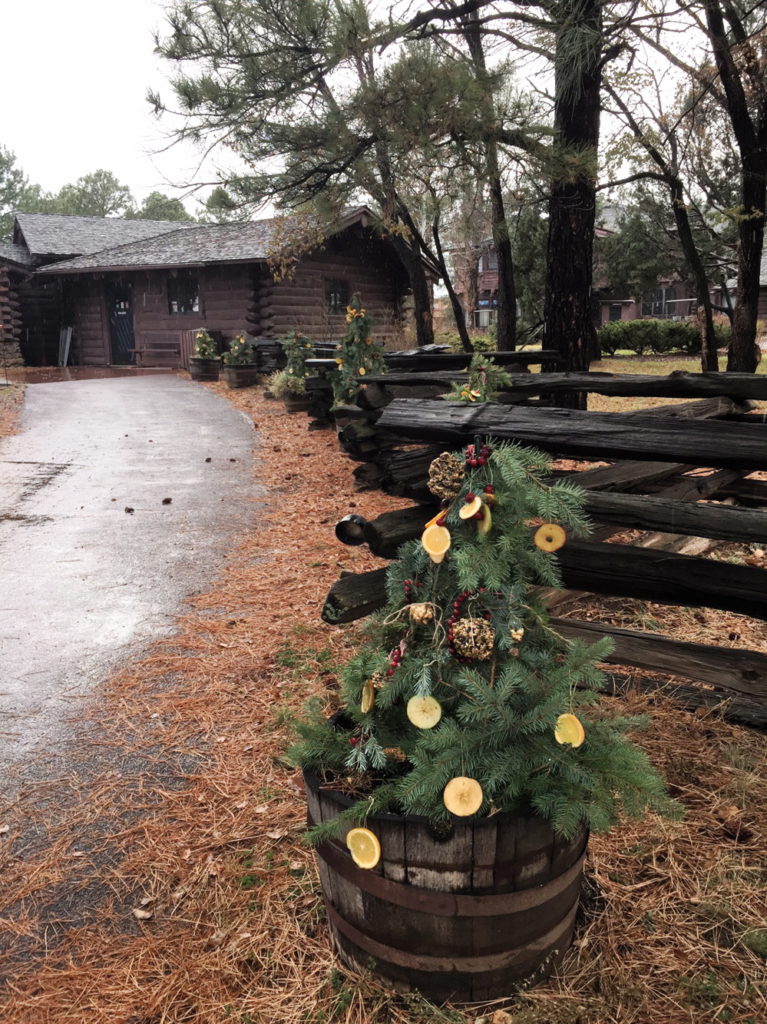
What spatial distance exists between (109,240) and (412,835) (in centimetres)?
3241

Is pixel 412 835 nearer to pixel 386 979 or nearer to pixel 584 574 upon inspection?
pixel 386 979

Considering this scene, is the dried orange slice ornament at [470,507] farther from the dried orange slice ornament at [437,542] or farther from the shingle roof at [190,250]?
the shingle roof at [190,250]

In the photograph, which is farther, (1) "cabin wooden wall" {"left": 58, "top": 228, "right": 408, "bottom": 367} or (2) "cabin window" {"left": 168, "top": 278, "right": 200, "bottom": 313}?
(2) "cabin window" {"left": 168, "top": 278, "right": 200, "bottom": 313}

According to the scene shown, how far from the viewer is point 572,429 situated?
3.12 metres

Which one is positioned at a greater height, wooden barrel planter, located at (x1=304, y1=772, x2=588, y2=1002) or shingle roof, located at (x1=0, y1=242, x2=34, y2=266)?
shingle roof, located at (x1=0, y1=242, x2=34, y2=266)

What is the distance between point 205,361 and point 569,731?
19.4 m

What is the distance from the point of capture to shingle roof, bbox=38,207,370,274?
21.4 m

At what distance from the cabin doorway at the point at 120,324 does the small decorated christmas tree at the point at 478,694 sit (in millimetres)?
26157

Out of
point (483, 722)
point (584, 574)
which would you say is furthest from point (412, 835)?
point (584, 574)

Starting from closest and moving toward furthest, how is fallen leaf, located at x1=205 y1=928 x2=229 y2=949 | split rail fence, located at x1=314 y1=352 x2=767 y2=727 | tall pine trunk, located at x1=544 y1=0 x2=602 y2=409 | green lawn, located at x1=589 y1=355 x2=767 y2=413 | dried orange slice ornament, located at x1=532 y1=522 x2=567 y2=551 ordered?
dried orange slice ornament, located at x1=532 y1=522 x2=567 y2=551 < fallen leaf, located at x1=205 y1=928 x2=229 y2=949 < split rail fence, located at x1=314 y1=352 x2=767 y2=727 < tall pine trunk, located at x1=544 y1=0 x2=602 y2=409 < green lawn, located at x1=589 y1=355 x2=767 y2=413

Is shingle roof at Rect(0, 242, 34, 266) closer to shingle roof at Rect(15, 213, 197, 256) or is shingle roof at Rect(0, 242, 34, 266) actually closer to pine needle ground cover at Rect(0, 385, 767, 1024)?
→ shingle roof at Rect(15, 213, 197, 256)

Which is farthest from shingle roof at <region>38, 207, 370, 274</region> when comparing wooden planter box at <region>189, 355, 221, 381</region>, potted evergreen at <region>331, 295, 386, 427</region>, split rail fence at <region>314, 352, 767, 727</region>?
split rail fence at <region>314, 352, 767, 727</region>

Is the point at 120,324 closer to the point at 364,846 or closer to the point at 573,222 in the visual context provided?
the point at 573,222

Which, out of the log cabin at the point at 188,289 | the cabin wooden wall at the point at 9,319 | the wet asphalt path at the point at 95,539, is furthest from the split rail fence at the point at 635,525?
the cabin wooden wall at the point at 9,319
